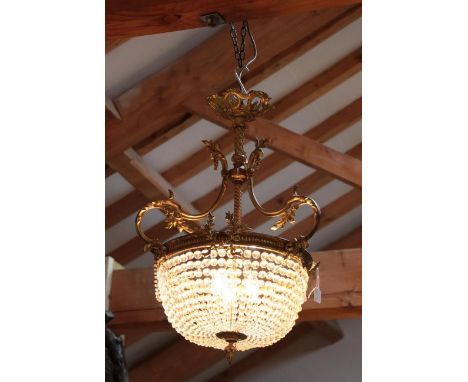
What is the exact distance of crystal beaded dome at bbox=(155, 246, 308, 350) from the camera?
292cm

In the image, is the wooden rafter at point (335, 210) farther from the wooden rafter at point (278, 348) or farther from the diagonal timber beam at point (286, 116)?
the wooden rafter at point (278, 348)

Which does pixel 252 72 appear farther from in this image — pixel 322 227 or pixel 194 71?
pixel 322 227

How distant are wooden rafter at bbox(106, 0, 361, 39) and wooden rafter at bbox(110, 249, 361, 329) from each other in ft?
7.75

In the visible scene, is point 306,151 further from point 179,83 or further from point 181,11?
point 181,11

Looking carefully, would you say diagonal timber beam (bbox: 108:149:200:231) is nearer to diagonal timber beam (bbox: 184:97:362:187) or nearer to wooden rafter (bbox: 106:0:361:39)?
diagonal timber beam (bbox: 184:97:362:187)

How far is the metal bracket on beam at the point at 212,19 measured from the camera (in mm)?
2348

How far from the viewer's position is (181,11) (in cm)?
238

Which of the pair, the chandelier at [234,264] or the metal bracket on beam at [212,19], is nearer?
the metal bracket on beam at [212,19]

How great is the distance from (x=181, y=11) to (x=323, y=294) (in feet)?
8.00

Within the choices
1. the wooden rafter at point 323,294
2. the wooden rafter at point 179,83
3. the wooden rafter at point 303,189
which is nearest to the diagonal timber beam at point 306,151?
the wooden rafter at point 179,83

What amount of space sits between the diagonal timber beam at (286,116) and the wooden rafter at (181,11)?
2798mm

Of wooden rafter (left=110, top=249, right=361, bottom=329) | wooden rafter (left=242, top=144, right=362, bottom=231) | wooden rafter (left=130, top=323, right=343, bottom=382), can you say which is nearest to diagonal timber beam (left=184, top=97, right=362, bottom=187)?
wooden rafter (left=110, top=249, right=361, bottom=329)
